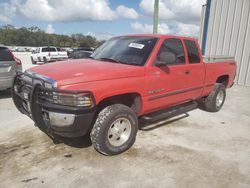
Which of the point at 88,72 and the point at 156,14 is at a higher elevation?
the point at 156,14

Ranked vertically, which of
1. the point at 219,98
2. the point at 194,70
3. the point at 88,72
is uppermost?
the point at 88,72

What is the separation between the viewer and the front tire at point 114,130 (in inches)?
126

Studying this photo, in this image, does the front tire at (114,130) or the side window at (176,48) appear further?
the side window at (176,48)

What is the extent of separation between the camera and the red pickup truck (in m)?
2.93

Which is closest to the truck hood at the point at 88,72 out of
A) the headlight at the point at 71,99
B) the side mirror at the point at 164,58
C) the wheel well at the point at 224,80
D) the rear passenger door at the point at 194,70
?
the headlight at the point at 71,99

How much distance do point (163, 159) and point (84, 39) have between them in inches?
4131

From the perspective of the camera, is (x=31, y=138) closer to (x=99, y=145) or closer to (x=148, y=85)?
(x=99, y=145)

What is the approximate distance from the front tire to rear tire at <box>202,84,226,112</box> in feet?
9.46

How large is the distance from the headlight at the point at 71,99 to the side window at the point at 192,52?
2.67m

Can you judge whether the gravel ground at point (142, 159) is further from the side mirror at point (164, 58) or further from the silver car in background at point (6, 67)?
the silver car in background at point (6, 67)

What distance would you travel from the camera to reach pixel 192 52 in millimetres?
4738

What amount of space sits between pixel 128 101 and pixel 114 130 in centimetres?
61

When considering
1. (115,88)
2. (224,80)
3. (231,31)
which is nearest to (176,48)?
(115,88)

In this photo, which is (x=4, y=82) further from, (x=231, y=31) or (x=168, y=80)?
(x=231, y=31)
